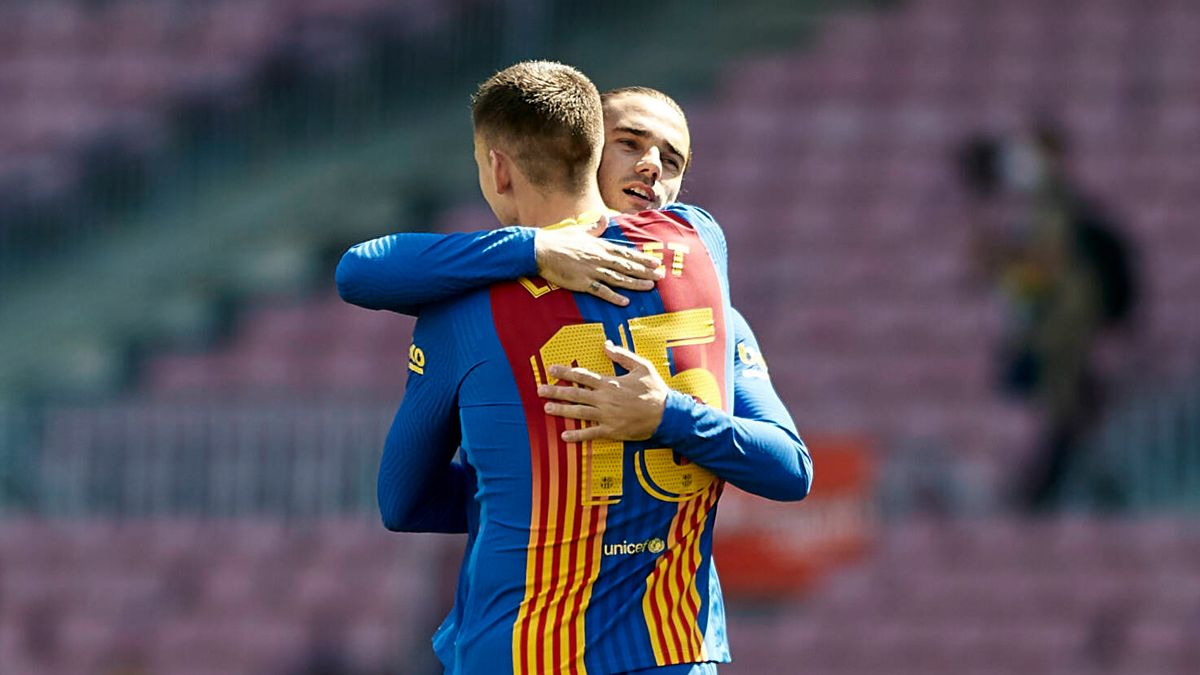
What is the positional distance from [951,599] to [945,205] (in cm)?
291

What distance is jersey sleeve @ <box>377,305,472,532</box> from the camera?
10.5ft

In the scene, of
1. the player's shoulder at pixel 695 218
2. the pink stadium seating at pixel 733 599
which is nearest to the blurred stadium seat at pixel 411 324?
the pink stadium seating at pixel 733 599

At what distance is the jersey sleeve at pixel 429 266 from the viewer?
316cm

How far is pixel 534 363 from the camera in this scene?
314 cm

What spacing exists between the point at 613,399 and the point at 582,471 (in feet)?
0.43

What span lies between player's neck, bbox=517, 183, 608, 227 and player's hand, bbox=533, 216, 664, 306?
8 centimetres

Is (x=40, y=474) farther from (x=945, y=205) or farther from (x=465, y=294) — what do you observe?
A: (x=465, y=294)

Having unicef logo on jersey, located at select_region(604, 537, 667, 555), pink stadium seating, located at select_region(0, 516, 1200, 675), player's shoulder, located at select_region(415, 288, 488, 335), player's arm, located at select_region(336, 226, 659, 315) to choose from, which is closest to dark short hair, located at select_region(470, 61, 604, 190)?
player's arm, located at select_region(336, 226, 659, 315)

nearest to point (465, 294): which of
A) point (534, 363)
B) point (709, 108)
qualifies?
point (534, 363)

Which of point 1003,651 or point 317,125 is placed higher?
point 317,125

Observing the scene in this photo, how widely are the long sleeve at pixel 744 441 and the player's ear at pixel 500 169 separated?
1.45 feet

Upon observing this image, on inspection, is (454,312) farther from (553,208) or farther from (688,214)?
(688,214)

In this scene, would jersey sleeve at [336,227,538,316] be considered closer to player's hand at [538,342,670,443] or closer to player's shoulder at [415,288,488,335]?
player's shoulder at [415,288,488,335]

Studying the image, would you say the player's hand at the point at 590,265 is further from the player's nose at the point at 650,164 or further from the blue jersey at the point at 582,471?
the player's nose at the point at 650,164
